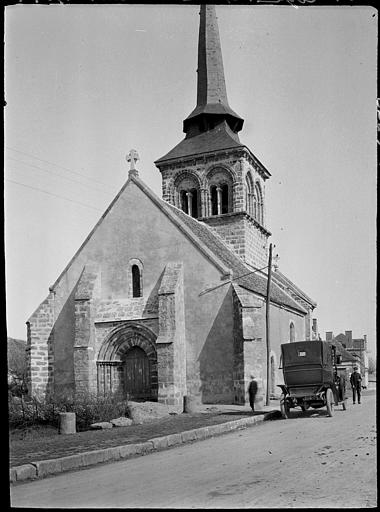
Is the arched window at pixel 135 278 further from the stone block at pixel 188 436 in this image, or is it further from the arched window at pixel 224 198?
the stone block at pixel 188 436

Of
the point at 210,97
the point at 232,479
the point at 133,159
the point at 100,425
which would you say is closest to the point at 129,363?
the point at 133,159

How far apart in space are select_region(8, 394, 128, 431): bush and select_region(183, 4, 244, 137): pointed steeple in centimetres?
2232

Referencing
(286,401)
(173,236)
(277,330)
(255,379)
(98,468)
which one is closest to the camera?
(98,468)

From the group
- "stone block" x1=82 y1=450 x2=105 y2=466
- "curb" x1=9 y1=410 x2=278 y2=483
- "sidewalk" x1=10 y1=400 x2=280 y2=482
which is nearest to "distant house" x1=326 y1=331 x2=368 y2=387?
"sidewalk" x1=10 y1=400 x2=280 y2=482

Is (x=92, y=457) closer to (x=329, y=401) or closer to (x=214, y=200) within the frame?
(x=329, y=401)

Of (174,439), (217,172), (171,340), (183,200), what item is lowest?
(174,439)

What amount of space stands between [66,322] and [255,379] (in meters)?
8.55

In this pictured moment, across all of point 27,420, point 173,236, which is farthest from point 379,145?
point 173,236

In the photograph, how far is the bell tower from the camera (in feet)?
112

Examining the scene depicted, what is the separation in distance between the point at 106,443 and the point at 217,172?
975 inches

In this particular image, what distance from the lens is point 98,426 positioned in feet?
50.8

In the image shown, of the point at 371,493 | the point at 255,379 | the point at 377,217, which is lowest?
the point at 255,379

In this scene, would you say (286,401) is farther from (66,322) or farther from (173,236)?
(66,322)

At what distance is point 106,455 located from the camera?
1072 centimetres
